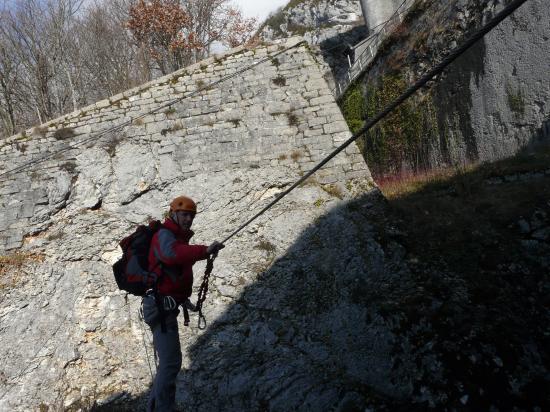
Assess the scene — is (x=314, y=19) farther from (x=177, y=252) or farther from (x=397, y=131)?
(x=177, y=252)

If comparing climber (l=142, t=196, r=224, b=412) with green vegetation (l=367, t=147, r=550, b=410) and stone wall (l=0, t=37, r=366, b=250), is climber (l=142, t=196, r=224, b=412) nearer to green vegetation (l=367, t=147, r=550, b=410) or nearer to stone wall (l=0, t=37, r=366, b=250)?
green vegetation (l=367, t=147, r=550, b=410)

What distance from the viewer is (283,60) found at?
8156mm

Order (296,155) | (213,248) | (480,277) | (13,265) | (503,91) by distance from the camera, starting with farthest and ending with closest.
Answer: (503,91), (296,155), (13,265), (480,277), (213,248)

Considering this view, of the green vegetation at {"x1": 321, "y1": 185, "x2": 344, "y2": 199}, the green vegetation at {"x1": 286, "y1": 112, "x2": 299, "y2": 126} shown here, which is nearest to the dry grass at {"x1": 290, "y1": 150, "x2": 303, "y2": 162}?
the green vegetation at {"x1": 286, "y1": 112, "x2": 299, "y2": 126}

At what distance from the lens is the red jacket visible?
11.1ft

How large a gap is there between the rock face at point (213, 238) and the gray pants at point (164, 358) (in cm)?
113

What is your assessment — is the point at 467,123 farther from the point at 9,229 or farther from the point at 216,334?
the point at 9,229

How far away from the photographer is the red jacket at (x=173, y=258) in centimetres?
338

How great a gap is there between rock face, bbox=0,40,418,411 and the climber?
3.94ft

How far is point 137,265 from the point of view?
357 centimetres

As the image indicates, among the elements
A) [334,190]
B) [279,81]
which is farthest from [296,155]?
[279,81]

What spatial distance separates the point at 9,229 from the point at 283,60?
5734 millimetres

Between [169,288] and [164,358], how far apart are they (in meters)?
0.59

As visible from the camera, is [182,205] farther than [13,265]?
No
